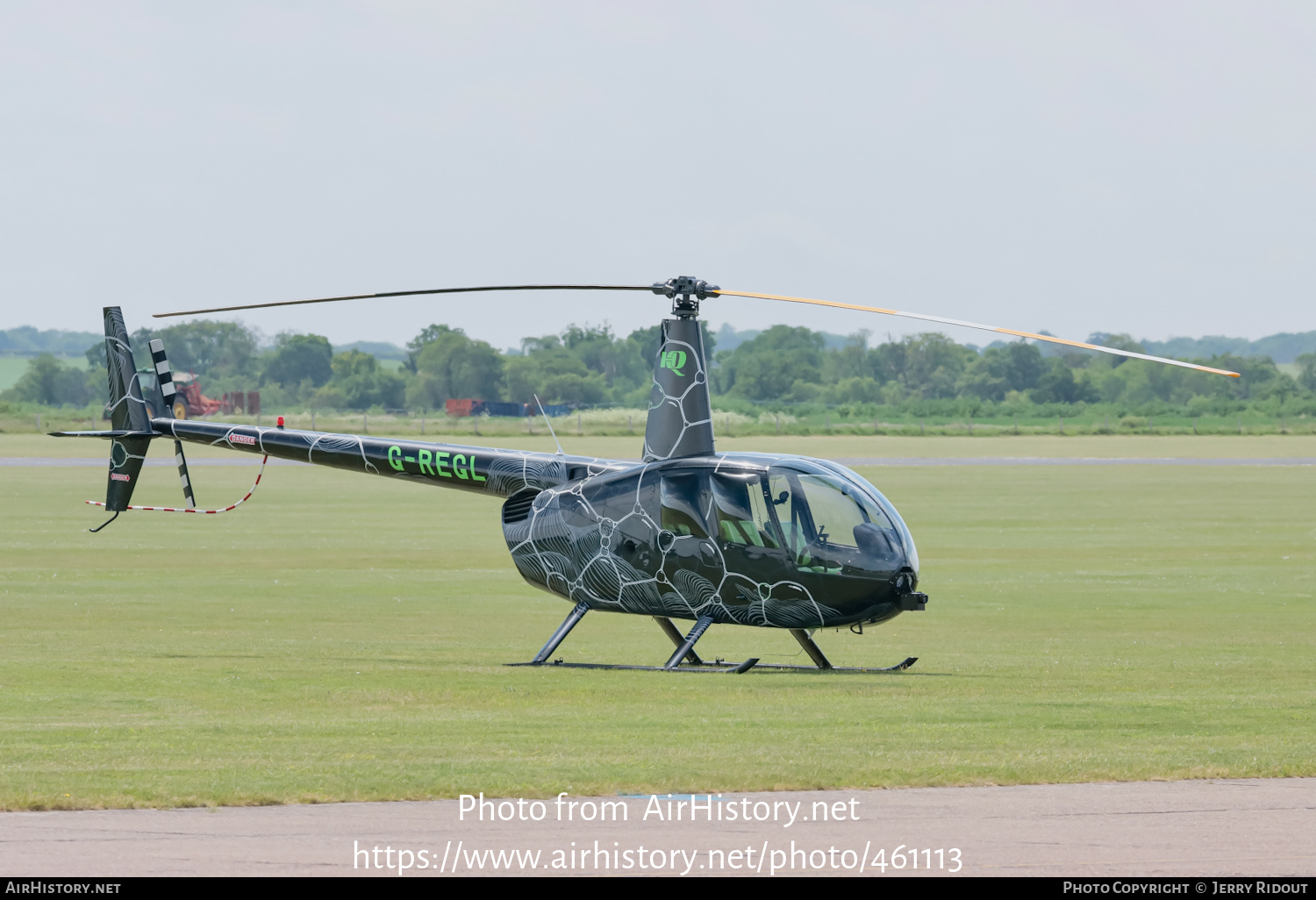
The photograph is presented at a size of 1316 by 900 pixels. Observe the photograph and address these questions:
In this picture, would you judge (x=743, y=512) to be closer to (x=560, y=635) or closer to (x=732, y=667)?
(x=732, y=667)

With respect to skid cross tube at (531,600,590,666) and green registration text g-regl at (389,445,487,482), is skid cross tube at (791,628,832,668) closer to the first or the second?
skid cross tube at (531,600,590,666)

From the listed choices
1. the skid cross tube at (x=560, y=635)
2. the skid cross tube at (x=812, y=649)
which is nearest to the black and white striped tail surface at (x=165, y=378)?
the skid cross tube at (x=560, y=635)

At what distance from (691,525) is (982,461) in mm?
60575

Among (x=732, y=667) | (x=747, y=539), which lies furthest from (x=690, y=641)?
(x=747, y=539)

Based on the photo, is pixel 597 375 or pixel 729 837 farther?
pixel 597 375

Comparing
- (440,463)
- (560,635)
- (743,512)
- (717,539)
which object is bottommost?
(560,635)

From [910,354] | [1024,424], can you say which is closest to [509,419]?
[1024,424]

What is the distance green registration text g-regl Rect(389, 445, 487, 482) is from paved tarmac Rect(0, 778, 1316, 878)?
918cm

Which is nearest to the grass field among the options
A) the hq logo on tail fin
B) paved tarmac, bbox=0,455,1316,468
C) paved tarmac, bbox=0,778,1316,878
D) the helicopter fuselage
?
paved tarmac, bbox=0,778,1316,878

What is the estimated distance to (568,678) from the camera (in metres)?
16.7

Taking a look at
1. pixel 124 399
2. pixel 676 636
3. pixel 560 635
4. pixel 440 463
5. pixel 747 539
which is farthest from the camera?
pixel 124 399

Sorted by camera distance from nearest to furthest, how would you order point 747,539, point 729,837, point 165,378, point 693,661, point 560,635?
point 729,837 < point 747,539 < point 560,635 < point 693,661 < point 165,378

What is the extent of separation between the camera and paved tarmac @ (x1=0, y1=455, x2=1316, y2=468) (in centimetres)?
7219

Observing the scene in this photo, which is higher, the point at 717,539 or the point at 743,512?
the point at 743,512
